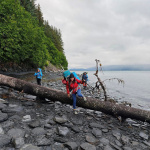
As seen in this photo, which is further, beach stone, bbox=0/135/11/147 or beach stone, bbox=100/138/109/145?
beach stone, bbox=100/138/109/145

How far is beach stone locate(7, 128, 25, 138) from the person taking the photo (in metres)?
3.15

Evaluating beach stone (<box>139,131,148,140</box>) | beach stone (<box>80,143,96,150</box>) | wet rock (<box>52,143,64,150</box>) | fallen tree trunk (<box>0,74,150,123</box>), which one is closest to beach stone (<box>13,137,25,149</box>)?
wet rock (<box>52,143,64,150</box>)

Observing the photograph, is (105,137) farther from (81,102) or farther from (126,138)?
(81,102)

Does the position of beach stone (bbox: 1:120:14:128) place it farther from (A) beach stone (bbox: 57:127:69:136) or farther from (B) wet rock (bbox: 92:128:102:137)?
(B) wet rock (bbox: 92:128:102:137)

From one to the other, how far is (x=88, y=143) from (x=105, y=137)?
39.0 inches

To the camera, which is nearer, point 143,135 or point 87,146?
point 87,146

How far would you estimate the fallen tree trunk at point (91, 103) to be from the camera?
5207 mm

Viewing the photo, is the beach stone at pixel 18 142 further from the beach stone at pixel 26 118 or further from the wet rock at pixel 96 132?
the wet rock at pixel 96 132

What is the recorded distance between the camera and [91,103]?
223 inches

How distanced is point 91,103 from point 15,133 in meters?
3.71

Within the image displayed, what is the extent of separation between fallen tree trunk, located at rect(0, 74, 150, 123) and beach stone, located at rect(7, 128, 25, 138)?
2.72 metres

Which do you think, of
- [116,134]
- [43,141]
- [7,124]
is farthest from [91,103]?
[7,124]

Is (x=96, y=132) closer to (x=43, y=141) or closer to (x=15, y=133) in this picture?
(x=43, y=141)

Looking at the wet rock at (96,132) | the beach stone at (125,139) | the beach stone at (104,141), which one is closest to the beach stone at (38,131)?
the wet rock at (96,132)
